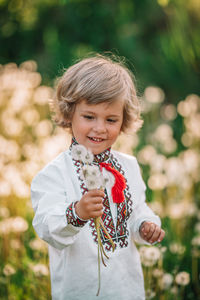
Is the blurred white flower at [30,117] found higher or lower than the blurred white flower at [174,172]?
higher

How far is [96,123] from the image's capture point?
142cm

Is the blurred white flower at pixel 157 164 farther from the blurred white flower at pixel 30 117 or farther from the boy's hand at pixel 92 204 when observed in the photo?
the boy's hand at pixel 92 204

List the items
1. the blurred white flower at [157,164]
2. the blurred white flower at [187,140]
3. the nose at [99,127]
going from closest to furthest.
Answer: the nose at [99,127] < the blurred white flower at [157,164] < the blurred white flower at [187,140]

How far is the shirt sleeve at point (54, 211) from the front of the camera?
125 cm

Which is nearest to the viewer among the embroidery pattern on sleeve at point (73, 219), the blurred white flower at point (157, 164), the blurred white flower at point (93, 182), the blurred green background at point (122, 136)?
the blurred white flower at point (93, 182)

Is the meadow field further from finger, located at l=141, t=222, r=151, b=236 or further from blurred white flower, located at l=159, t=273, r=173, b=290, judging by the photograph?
finger, located at l=141, t=222, r=151, b=236

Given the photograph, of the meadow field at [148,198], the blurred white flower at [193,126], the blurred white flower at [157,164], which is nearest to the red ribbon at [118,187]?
the meadow field at [148,198]

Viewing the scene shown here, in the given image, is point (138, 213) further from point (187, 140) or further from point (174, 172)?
point (187, 140)

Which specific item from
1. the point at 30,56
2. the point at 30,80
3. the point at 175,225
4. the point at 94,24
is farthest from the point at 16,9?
the point at 175,225

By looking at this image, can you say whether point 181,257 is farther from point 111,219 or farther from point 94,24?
point 94,24

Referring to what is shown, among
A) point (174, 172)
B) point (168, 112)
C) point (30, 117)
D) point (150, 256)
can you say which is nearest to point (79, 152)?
point (150, 256)

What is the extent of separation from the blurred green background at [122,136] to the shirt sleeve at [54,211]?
24.0 inches

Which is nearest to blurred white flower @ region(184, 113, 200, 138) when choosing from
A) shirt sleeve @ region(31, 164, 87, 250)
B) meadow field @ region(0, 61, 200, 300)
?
meadow field @ region(0, 61, 200, 300)

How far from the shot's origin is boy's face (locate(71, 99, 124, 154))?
4.67 ft
